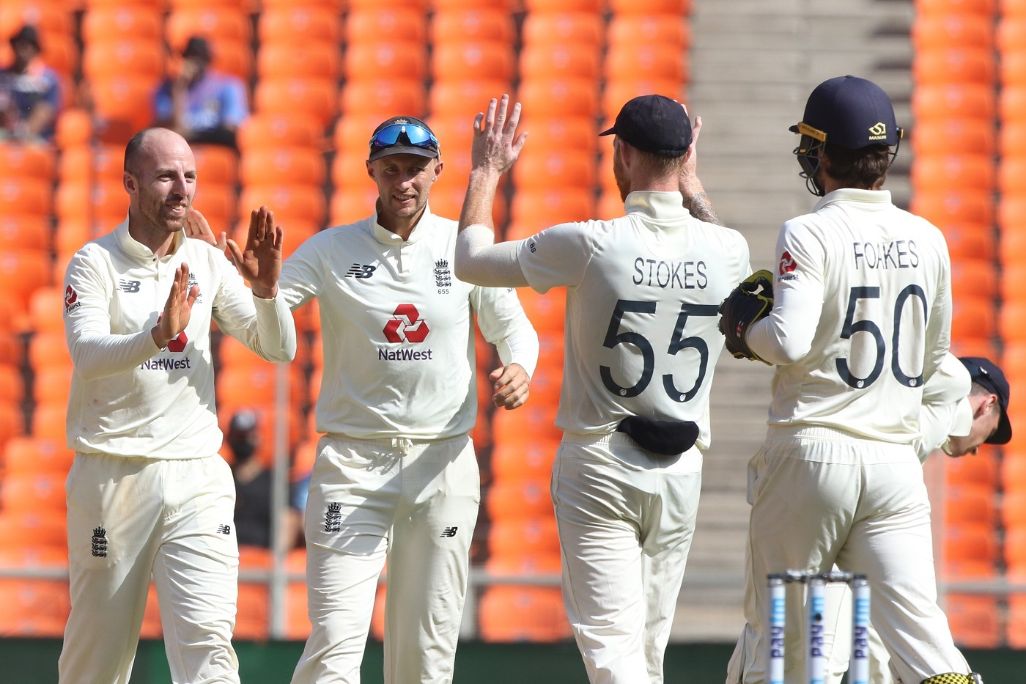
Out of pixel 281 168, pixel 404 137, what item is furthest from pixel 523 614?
pixel 281 168

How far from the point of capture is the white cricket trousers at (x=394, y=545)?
5.61 meters

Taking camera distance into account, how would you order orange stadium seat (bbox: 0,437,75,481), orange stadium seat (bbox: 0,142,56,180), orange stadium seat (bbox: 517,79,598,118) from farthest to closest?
orange stadium seat (bbox: 517,79,598,118), orange stadium seat (bbox: 0,142,56,180), orange stadium seat (bbox: 0,437,75,481)

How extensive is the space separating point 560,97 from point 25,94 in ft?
13.0

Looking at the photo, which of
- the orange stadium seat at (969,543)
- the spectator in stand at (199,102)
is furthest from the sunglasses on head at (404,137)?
the spectator in stand at (199,102)

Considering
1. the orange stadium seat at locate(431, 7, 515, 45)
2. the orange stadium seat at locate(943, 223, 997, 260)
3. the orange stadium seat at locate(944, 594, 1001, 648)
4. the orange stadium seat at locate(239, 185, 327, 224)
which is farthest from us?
the orange stadium seat at locate(431, 7, 515, 45)

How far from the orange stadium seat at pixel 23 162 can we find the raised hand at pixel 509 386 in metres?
6.91

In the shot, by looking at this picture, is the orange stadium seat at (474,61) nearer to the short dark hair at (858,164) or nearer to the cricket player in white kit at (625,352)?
the cricket player in white kit at (625,352)

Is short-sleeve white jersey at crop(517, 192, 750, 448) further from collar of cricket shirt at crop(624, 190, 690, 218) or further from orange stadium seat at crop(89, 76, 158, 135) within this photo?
orange stadium seat at crop(89, 76, 158, 135)

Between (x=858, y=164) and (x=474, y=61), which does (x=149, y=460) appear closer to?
(x=858, y=164)

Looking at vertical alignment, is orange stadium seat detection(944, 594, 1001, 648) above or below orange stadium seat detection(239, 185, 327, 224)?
below

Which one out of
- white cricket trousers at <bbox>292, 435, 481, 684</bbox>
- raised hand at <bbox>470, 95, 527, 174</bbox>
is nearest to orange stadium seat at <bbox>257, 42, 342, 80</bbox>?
white cricket trousers at <bbox>292, 435, 481, 684</bbox>

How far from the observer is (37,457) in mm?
9609

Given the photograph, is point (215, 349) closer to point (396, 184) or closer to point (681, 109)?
point (396, 184)

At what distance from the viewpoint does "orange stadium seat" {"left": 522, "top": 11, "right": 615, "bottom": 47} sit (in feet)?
38.6
